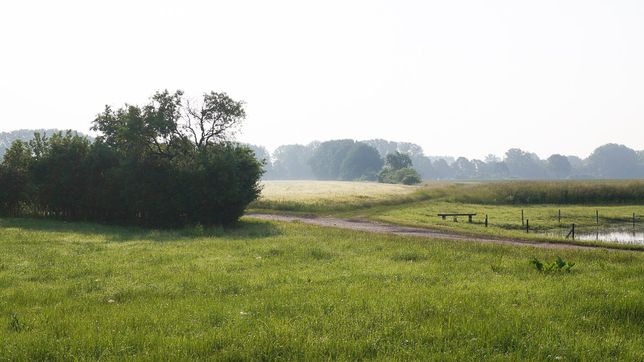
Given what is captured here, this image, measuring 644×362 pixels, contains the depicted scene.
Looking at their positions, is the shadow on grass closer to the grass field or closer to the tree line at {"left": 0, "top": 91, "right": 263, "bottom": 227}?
the tree line at {"left": 0, "top": 91, "right": 263, "bottom": 227}

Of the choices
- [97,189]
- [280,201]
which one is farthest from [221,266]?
[280,201]

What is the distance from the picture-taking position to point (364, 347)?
824cm

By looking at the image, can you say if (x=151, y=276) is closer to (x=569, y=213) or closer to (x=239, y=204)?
(x=239, y=204)

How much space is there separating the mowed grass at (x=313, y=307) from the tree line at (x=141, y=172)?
18.6m

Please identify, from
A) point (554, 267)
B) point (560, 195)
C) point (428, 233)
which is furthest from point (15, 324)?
point (560, 195)

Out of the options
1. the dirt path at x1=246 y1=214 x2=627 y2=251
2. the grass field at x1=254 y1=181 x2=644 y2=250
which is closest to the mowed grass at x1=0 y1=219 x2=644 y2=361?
the dirt path at x1=246 y1=214 x2=627 y2=251

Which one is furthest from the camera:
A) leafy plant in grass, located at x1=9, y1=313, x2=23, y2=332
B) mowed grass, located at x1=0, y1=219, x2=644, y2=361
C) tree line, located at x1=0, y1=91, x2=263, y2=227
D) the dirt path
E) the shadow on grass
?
tree line, located at x1=0, y1=91, x2=263, y2=227

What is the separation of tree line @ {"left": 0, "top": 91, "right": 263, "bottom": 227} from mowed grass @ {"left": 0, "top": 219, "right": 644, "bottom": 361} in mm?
18595

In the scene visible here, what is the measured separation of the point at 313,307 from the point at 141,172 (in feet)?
110

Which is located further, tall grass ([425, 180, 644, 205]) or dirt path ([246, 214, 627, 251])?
tall grass ([425, 180, 644, 205])

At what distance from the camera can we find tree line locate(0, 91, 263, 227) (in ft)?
128

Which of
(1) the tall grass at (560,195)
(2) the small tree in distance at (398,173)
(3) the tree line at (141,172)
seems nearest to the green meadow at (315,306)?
(3) the tree line at (141,172)

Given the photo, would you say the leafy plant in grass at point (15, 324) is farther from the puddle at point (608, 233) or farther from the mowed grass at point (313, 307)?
the puddle at point (608, 233)

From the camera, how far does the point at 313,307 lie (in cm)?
1084
